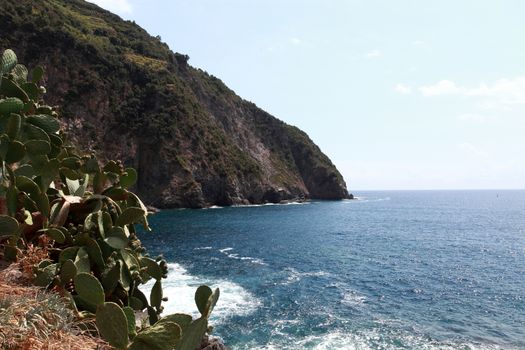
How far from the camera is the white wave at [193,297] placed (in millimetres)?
21800

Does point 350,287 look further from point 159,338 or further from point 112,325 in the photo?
point 112,325

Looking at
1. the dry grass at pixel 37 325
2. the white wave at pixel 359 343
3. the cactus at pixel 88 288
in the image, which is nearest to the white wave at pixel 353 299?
the white wave at pixel 359 343

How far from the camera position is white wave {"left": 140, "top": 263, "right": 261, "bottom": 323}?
2180 cm

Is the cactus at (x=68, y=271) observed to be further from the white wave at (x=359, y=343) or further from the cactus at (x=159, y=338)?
the white wave at (x=359, y=343)

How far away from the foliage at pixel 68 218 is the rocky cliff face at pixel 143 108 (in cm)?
8611

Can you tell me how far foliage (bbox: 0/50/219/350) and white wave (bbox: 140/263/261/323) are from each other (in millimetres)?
15185

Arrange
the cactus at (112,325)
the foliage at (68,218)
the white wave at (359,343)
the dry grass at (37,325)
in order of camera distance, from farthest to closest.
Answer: the white wave at (359,343) → the foliage at (68,218) → the cactus at (112,325) → the dry grass at (37,325)

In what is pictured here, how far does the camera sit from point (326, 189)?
150 m

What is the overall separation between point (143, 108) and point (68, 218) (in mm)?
103483

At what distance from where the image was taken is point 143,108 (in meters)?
104

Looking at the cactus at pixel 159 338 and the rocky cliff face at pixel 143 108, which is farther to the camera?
the rocky cliff face at pixel 143 108

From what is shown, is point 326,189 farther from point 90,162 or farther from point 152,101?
point 90,162

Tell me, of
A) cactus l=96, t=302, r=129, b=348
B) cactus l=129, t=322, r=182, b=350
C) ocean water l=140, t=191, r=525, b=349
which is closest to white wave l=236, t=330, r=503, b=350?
ocean water l=140, t=191, r=525, b=349

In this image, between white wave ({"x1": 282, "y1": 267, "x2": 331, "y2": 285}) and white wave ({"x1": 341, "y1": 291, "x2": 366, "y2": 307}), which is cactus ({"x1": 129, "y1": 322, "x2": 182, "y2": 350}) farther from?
white wave ({"x1": 282, "y1": 267, "x2": 331, "y2": 285})
